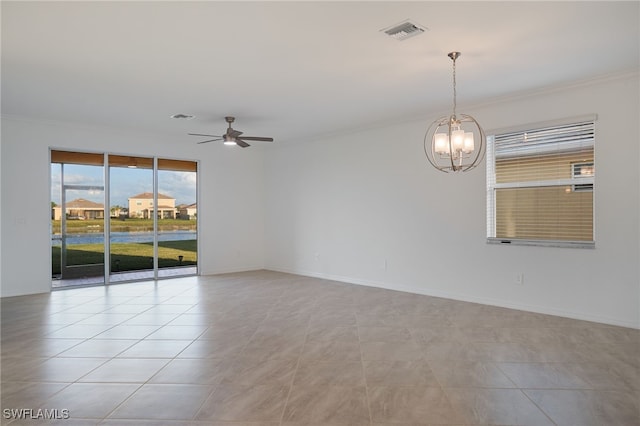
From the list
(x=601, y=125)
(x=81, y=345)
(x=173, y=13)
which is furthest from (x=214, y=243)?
(x=601, y=125)

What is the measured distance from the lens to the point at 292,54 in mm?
3543

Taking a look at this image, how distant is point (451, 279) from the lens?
18.3ft

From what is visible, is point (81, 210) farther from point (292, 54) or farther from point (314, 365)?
point (314, 365)

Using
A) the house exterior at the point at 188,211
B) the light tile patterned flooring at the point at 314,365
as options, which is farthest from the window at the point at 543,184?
the house exterior at the point at 188,211

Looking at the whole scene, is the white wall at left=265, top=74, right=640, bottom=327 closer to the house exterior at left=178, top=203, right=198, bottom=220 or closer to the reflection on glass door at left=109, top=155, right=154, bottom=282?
the house exterior at left=178, top=203, right=198, bottom=220

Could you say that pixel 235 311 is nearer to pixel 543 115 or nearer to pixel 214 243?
pixel 214 243

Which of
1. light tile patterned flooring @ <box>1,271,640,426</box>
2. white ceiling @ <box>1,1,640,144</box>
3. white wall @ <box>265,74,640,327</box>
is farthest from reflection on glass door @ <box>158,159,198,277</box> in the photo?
light tile patterned flooring @ <box>1,271,640,426</box>

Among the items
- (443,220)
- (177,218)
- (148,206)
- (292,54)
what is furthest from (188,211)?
(292,54)

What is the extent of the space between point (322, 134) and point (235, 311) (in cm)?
376

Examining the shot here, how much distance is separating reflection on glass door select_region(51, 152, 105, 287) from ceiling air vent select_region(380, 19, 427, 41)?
18.7 ft

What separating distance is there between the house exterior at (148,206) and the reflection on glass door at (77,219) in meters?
0.51

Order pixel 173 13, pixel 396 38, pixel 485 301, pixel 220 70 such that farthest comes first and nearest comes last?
pixel 485 301 < pixel 220 70 < pixel 396 38 < pixel 173 13

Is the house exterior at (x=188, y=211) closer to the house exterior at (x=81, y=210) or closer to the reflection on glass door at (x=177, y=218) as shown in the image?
the reflection on glass door at (x=177, y=218)

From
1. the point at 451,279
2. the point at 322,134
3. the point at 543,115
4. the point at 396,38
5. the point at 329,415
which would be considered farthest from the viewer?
the point at 322,134
